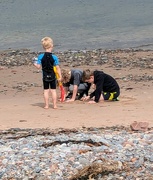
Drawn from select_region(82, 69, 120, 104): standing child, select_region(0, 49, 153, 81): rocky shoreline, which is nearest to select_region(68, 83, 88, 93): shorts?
select_region(82, 69, 120, 104): standing child

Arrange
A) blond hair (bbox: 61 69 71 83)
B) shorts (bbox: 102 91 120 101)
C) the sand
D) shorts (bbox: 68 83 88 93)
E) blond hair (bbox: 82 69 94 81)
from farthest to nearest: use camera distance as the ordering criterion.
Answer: shorts (bbox: 68 83 88 93), shorts (bbox: 102 91 120 101), blond hair (bbox: 61 69 71 83), blond hair (bbox: 82 69 94 81), the sand

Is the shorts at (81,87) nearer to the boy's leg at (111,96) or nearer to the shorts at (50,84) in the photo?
the boy's leg at (111,96)

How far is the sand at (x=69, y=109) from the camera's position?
880cm

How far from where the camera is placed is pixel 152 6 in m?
37.5

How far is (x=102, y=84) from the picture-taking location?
35.9ft

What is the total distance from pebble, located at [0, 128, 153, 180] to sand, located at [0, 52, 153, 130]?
170 cm

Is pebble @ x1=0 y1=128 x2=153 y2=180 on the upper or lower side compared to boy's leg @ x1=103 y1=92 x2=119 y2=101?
upper

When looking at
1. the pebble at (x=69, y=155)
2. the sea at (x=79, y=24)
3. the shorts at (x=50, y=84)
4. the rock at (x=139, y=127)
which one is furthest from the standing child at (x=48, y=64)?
the sea at (x=79, y=24)

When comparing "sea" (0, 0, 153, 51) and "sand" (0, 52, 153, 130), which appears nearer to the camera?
"sand" (0, 52, 153, 130)

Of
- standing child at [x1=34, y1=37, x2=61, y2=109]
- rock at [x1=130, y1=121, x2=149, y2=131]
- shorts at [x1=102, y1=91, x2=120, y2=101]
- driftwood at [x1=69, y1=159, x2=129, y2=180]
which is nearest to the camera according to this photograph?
driftwood at [x1=69, y1=159, x2=129, y2=180]

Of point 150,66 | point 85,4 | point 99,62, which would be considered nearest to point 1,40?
point 99,62

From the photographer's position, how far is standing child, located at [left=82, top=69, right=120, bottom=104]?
10.8m

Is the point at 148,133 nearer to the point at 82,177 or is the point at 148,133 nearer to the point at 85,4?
the point at 82,177

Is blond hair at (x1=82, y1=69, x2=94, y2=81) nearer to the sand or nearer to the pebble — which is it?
the sand
